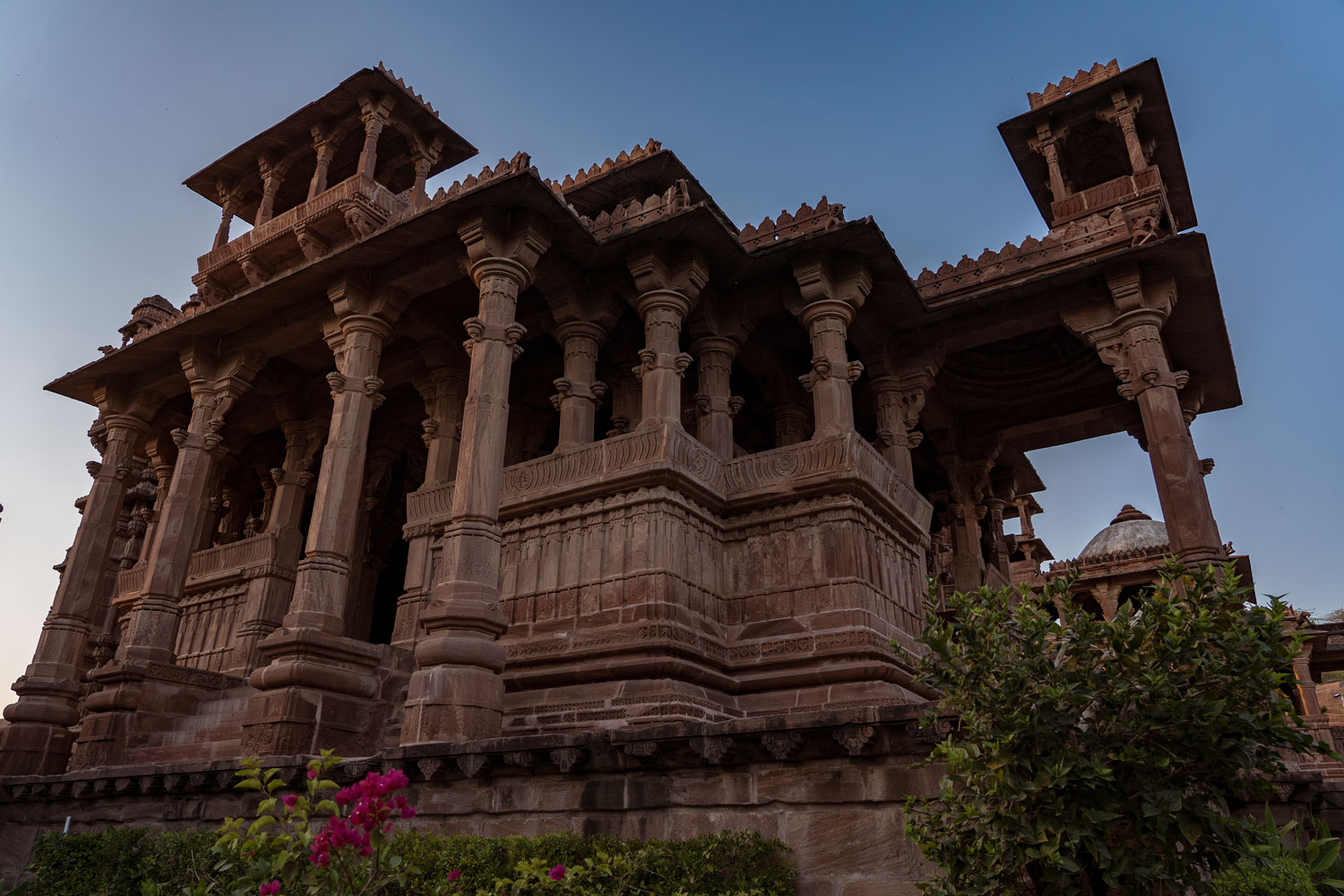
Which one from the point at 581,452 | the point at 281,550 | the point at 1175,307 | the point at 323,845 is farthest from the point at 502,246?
the point at 1175,307

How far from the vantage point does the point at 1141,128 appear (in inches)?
709

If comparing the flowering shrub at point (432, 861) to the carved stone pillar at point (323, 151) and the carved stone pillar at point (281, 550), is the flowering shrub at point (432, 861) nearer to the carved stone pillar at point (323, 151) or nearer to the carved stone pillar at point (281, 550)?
the carved stone pillar at point (281, 550)

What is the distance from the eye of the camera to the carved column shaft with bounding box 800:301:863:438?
1377 centimetres

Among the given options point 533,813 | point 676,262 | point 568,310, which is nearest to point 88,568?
point 568,310

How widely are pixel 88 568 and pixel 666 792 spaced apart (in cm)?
1458

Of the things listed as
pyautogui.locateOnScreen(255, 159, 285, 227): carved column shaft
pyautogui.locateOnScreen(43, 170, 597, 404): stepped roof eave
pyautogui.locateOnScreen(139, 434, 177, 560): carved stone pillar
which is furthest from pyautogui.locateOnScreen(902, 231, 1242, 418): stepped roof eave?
pyautogui.locateOnScreen(139, 434, 177, 560): carved stone pillar

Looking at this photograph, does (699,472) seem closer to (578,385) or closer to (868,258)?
(578,385)

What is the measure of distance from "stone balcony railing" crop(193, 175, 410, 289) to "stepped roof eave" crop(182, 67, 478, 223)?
69.2 inches

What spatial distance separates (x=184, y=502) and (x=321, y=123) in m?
7.96

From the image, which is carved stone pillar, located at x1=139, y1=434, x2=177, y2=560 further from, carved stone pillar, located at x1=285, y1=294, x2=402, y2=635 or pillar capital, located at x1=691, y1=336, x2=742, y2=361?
pillar capital, located at x1=691, y1=336, x2=742, y2=361

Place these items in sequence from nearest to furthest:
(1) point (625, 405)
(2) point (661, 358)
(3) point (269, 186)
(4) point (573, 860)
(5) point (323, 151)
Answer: (4) point (573, 860) → (2) point (661, 358) → (1) point (625, 405) → (5) point (323, 151) → (3) point (269, 186)

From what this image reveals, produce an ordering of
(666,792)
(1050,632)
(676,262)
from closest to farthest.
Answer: (1050,632)
(666,792)
(676,262)

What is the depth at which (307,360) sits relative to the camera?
18188 millimetres

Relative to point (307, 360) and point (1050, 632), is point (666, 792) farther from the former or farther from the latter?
point (307, 360)
